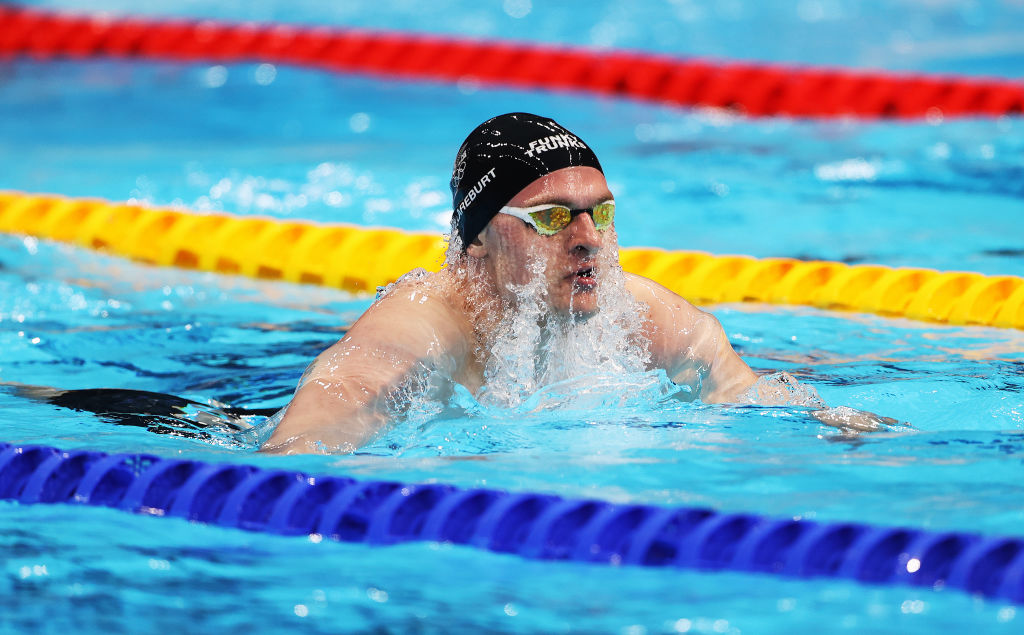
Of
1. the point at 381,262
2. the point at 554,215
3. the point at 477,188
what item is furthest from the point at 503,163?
the point at 381,262

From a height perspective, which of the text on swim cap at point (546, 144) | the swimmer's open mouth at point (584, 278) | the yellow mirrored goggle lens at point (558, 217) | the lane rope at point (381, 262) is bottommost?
the swimmer's open mouth at point (584, 278)

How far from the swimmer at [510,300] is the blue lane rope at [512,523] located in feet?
0.89

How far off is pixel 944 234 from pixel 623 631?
4.26 metres

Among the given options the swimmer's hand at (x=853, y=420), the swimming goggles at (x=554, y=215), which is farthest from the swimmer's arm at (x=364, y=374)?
the swimmer's hand at (x=853, y=420)

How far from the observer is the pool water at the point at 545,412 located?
2.45m

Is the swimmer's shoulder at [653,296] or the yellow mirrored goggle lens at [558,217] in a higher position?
the yellow mirrored goggle lens at [558,217]

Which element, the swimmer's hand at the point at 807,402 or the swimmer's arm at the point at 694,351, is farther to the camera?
the swimmer's arm at the point at 694,351

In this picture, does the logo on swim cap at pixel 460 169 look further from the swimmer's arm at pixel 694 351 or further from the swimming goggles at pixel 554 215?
the swimmer's arm at pixel 694 351

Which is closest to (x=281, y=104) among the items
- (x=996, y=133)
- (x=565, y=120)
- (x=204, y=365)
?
(x=565, y=120)

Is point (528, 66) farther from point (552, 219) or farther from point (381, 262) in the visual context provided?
point (552, 219)

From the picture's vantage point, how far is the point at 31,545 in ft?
8.89

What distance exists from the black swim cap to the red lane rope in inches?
209

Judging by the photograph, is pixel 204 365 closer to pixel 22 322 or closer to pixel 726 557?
pixel 22 322

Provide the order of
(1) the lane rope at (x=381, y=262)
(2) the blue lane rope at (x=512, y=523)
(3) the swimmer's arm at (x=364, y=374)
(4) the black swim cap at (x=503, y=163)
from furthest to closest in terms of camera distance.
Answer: (1) the lane rope at (x=381, y=262) → (4) the black swim cap at (x=503, y=163) → (3) the swimmer's arm at (x=364, y=374) → (2) the blue lane rope at (x=512, y=523)
